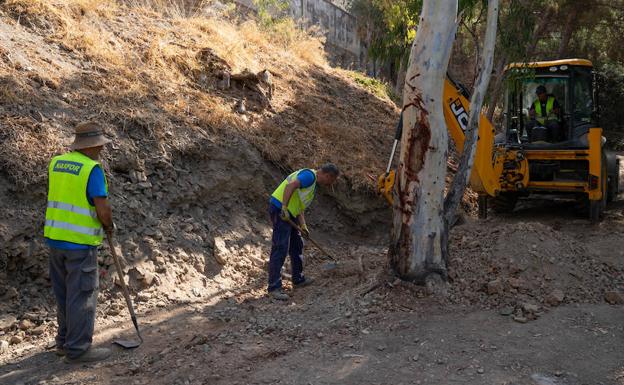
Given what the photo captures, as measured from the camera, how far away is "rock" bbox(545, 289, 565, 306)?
5.50 m

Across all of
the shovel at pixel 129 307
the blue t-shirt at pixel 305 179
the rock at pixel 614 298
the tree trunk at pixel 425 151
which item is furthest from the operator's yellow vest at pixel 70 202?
the rock at pixel 614 298

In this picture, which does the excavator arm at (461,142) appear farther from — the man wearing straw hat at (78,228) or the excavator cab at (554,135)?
the man wearing straw hat at (78,228)

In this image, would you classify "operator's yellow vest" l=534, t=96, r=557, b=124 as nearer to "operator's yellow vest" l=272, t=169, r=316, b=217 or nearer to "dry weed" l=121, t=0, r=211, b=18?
"operator's yellow vest" l=272, t=169, r=316, b=217

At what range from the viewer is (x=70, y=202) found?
449 centimetres

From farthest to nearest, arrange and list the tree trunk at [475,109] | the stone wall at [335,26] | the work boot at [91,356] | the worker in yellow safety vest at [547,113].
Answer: the stone wall at [335,26] < the worker in yellow safety vest at [547,113] < the tree trunk at [475,109] < the work boot at [91,356]

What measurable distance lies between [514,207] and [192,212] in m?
6.22

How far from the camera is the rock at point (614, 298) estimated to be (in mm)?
5684

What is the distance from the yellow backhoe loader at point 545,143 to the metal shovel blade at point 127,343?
5.40m

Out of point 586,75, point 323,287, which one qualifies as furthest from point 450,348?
point 586,75

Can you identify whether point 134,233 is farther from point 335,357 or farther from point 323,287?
point 335,357

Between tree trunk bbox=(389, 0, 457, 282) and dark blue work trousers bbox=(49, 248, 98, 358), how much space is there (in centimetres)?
278

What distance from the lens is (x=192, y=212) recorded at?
23.5 feet

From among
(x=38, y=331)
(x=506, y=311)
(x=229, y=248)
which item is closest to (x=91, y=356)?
(x=38, y=331)

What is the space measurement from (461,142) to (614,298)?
2.66 meters
